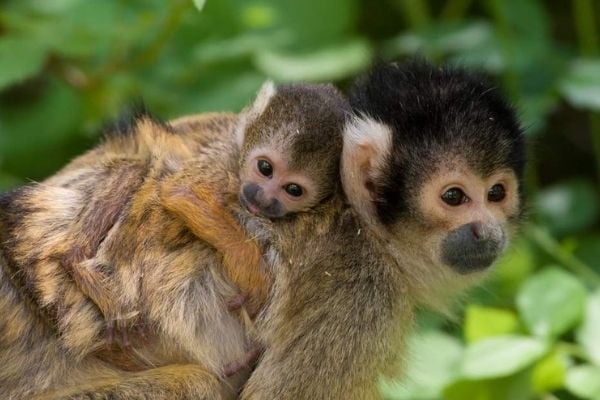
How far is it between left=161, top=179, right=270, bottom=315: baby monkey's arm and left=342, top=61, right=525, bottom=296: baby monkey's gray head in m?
0.36

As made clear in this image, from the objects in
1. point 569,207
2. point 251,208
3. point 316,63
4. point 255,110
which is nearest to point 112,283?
point 251,208

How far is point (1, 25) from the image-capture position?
531cm

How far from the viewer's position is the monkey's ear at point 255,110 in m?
3.12

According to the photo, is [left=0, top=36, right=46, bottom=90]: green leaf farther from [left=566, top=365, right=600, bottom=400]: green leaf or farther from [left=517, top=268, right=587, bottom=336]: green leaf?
[left=566, top=365, right=600, bottom=400]: green leaf

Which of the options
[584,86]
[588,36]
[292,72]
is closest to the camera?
[584,86]

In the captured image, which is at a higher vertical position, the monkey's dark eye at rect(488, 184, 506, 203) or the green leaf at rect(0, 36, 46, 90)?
the monkey's dark eye at rect(488, 184, 506, 203)

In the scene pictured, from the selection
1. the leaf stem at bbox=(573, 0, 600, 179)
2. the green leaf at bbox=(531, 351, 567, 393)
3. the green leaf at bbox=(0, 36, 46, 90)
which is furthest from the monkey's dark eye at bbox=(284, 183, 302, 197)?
the leaf stem at bbox=(573, 0, 600, 179)

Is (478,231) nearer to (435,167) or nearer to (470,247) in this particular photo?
(470,247)

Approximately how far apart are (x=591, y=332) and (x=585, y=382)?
176mm

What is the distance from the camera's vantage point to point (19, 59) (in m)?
3.89

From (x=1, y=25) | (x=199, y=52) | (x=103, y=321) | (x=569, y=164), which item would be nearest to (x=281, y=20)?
(x=199, y=52)

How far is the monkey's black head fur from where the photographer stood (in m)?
2.88

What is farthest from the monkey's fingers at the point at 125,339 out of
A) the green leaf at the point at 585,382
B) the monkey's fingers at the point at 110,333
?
the green leaf at the point at 585,382

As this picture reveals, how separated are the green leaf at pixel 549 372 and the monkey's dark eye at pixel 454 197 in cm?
83
